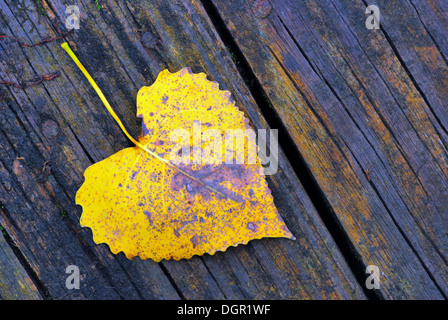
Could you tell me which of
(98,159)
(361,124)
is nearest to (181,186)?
(98,159)

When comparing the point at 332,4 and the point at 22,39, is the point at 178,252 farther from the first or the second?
the point at 332,4

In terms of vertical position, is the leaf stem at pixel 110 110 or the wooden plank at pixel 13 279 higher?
the leaf stem at pixel 110 110

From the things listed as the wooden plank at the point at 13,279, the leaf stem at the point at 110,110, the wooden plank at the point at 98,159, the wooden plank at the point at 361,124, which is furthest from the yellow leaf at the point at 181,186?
the wooden plank at the point at 13,279

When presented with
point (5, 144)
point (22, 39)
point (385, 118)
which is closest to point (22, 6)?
point (22, 39)

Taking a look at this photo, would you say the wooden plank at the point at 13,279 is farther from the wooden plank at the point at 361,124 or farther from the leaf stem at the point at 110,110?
the wooden plank at the point at 361,124

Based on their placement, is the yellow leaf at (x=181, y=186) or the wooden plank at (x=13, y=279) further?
the wooden plank at (x=13, y=279)

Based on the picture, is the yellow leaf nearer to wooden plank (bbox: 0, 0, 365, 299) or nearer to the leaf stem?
the leaf stem

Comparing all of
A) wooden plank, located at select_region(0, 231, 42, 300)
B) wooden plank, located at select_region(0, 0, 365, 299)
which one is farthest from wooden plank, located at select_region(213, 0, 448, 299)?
wooden plank, located at select_region(0, 231, 42, 300)
